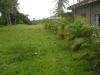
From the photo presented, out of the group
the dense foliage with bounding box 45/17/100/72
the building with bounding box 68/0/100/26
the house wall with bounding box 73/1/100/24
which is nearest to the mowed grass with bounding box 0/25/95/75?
the dense foliage with bounding box 45/17/100/72

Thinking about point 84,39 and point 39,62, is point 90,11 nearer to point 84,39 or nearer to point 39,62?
point 84,39

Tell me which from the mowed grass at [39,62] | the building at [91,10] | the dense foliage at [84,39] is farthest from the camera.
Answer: the building at [91,10]

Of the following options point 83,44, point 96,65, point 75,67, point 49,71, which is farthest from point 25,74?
point 83,44

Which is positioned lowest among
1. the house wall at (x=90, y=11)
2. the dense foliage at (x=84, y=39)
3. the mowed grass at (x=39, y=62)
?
the mowed grass at (x=39, y=62)

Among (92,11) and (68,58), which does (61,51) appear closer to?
(68,58)

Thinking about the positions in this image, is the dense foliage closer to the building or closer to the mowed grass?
the mowed grass

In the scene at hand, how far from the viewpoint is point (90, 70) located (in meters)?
7.03

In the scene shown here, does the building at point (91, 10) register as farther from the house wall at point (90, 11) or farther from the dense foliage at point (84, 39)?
the dense foliage at point (84, 39)

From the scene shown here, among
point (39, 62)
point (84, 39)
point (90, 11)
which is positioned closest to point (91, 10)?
point (90, 11)

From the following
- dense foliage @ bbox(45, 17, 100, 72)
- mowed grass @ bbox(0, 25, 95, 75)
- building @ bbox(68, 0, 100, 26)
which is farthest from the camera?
building @ bbox(68, 0, 100, 26)

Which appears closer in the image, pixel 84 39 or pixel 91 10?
pixel 84 39

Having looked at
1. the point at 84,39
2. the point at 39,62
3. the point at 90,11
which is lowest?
the point at 39,62

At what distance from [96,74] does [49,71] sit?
137 centimetres

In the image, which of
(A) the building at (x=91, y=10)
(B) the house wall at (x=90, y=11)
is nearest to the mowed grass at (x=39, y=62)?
(A) the building at (x=91, y=10)
